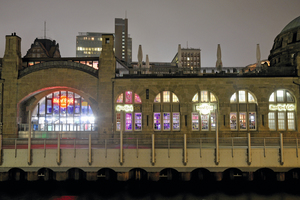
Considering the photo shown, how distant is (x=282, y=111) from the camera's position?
2919 centimetres

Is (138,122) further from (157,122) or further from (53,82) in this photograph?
(53,82)

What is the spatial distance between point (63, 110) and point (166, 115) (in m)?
14.3

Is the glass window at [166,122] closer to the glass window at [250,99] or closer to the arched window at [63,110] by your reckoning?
the glass window at [250,99]

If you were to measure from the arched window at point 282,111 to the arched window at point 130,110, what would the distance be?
630 inches

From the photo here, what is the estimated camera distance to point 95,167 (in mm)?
21688

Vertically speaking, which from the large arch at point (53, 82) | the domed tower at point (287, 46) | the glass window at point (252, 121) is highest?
the domed tower at point (287, 46)

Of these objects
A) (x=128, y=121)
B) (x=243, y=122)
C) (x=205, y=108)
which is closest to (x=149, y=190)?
(x=128, y=121)

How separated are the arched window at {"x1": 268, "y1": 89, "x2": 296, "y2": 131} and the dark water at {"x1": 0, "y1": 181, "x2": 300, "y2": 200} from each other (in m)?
8.65

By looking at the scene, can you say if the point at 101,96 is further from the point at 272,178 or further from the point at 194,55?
the point at 194,55

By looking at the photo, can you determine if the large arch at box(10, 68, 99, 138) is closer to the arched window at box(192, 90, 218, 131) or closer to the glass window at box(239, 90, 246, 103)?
the arched window at box(192, 90, 218, 131)

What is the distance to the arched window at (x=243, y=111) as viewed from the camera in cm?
2933

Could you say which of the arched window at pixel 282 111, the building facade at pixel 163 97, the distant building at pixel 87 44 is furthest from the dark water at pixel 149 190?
the distant building at pixel 87 44

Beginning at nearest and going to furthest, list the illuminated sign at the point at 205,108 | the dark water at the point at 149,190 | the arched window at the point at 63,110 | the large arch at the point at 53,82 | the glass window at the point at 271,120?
1. the dark water at the point at 149,190
2. the illuminated sign at the point at 205,108
3. the glass window at the point at 271,120
4. the large arch at the point at 53,82
5. the arched window at the point at 63,110

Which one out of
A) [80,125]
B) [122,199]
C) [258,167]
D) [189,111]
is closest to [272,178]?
[258,167]
